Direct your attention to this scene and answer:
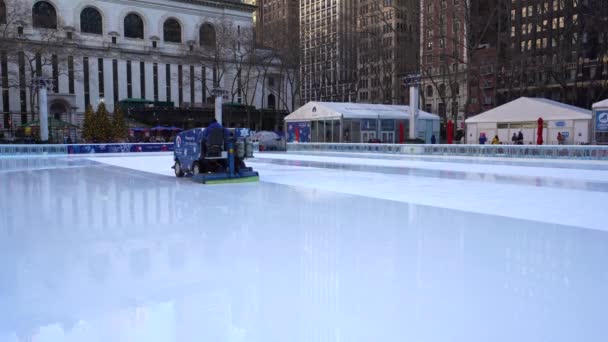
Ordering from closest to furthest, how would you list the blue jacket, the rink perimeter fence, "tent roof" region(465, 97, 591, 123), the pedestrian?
the blue jacket, the rink perimeter fence, "tent roof" region(465, 97, 591, 123), the pedestrian

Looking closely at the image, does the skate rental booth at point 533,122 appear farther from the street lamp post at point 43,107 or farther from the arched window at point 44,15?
the arched window at point 44,15

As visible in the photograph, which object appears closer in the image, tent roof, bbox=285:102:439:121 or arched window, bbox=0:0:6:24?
tent roof, bbox=285:102:439:121

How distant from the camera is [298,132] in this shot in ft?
108

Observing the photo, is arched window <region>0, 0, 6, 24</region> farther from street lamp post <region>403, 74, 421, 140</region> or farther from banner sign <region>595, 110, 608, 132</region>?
banner sign <region>595, 110, 608, 132</region>

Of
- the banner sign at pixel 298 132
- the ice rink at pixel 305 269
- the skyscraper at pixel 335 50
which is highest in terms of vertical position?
the skyscraper at pixel 335 50

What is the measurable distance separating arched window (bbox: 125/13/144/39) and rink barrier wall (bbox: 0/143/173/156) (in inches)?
1532

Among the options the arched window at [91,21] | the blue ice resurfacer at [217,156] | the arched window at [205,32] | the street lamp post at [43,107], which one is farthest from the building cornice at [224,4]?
the blue ice resurfacer at [217,156]

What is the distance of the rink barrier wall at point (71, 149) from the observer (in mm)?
24828

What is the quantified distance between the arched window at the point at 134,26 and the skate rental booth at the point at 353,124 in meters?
38.4

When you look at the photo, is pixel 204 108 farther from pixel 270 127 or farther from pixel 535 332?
pixel 535 332

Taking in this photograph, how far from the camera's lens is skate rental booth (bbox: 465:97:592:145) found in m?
22.6

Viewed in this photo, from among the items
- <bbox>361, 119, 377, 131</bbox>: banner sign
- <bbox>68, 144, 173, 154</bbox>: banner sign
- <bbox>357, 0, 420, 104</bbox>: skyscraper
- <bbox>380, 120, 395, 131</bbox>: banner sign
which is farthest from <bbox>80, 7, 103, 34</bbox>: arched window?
<bbox>380, 120, 395, 131</bbox>: banner sign

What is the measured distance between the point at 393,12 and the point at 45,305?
6495 centimetres

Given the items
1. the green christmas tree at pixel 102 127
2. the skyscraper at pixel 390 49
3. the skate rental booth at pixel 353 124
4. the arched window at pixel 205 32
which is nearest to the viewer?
the skate rental booth at pixel 353 124
